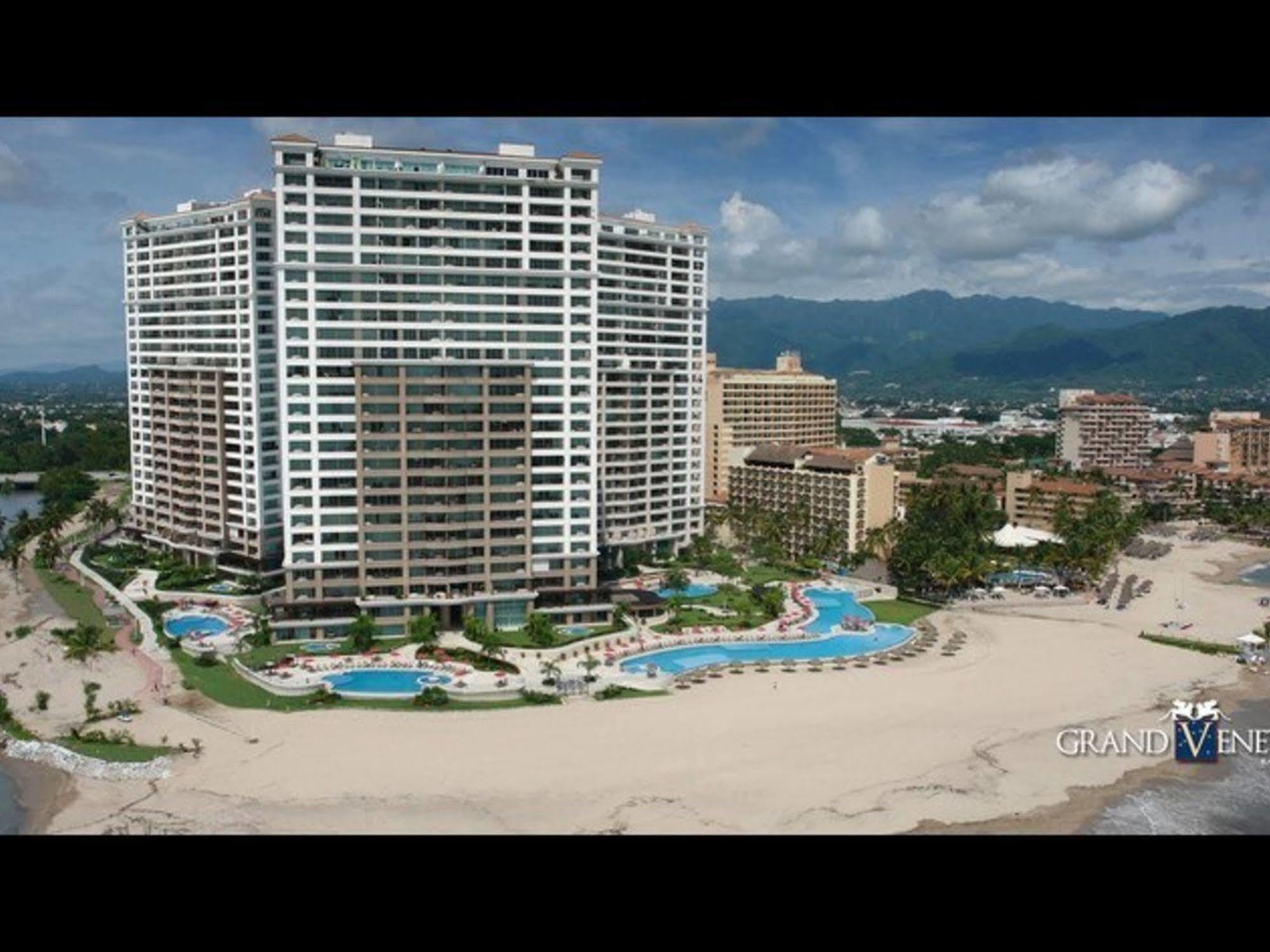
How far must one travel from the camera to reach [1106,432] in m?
57.0

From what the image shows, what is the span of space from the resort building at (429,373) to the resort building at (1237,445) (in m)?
44.1

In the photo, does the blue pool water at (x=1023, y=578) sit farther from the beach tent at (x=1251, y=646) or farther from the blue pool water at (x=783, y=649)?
the blue pool water at (x=783, y=649)

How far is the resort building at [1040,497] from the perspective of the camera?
37531 millimetres

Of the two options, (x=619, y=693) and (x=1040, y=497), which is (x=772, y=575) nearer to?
(x=619, y=693)

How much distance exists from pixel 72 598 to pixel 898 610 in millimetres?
22102

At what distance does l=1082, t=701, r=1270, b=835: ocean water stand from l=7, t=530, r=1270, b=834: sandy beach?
403mm

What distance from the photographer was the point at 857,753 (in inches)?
610

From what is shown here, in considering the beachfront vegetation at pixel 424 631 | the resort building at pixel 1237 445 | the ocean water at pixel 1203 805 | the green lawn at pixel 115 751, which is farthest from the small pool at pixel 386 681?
the resort building at pixel 1237 445

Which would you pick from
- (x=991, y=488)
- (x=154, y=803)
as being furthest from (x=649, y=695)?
(x=991, y=488)

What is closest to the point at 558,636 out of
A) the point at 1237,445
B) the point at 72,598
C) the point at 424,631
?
the point at 424,631

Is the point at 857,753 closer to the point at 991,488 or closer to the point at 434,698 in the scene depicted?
the point at 434,698

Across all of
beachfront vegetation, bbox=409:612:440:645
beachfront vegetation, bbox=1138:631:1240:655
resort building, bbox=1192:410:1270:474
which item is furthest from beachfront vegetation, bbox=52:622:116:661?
resort building, bbox=1192:410:1270:474

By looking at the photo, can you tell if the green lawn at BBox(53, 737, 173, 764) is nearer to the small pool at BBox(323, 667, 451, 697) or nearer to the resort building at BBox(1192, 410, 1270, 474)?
the small pool at BBox(323, 667, 451, 697)

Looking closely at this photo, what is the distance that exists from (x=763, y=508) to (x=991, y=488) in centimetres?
1189
